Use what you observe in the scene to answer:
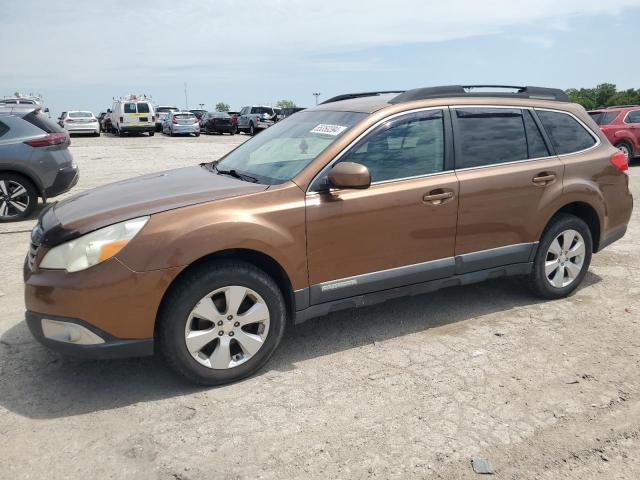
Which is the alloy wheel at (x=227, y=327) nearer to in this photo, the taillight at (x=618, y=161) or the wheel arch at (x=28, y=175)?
the taillight at (x=618, y=161)

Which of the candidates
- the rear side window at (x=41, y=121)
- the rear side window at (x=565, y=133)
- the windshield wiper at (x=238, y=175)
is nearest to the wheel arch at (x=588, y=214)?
the rear side window at (x=565, y=133)

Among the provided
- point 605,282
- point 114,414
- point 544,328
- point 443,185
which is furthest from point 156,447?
point 605,282

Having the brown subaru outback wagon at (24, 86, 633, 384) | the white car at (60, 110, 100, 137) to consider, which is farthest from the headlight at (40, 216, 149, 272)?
the white car at (60, 110, 100, 137)

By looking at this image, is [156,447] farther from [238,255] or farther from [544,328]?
[544,328]

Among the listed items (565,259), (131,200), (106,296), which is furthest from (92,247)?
(565,259)

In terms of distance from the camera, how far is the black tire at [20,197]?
24.6ft

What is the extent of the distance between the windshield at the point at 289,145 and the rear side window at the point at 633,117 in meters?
12.4

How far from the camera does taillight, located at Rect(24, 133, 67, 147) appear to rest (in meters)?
7.50

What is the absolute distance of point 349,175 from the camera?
3.23 meters

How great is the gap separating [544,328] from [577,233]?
0.98 m

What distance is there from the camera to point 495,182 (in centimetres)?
393

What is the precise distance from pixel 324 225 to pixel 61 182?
586 centimetres

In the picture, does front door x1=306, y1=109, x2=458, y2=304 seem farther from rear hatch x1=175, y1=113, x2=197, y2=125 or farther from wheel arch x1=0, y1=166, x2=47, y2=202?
rear hatch x1=175, y1=113, x2=197, y2=125

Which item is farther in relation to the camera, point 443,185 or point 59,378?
point 443,185
